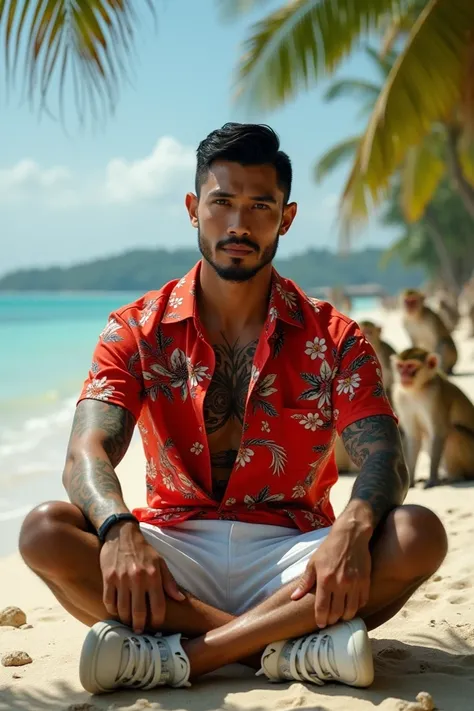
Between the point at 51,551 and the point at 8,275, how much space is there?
432 ft

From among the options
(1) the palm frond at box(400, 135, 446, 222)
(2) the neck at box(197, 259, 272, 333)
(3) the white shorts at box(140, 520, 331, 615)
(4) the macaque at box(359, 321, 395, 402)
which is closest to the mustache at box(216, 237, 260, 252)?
(2) the neck at box(197, 259, 272, 333)

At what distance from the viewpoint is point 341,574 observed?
A: 2.97 meters

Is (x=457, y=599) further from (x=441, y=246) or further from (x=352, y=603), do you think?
(x=441, y=246)

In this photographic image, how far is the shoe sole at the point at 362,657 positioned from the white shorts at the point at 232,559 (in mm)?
447

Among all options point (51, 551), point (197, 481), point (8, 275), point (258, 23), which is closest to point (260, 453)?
point (197, 481)

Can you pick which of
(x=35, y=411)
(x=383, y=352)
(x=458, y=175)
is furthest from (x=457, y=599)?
(x=458, y=175)

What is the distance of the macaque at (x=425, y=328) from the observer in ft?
45.8

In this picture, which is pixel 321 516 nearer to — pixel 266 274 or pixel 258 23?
pixel 266 274

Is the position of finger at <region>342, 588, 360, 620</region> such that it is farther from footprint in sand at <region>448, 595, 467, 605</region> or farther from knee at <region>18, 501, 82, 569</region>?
footprint in sand at <region>448, 595, 467, 605</region>

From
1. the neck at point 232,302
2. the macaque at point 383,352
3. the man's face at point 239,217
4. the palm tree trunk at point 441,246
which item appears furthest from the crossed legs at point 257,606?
the palm tree trunk at point 441,246

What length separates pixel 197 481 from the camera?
11.4 ft

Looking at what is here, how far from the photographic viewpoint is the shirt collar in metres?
3.56

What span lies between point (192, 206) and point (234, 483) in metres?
1.13

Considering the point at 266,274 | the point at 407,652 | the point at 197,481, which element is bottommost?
the point at 407,652
